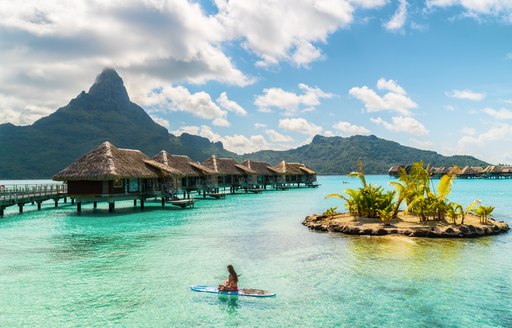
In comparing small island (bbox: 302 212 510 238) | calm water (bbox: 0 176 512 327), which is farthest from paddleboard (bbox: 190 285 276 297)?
small island (bbox: 302 212 510 238)

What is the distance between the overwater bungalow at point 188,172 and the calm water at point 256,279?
22339mm

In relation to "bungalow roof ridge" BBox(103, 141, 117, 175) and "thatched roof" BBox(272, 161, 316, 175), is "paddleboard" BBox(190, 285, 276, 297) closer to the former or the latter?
"bungalow roof ridge" BBox(103, 141, 117, 175)

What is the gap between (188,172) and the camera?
4550cm

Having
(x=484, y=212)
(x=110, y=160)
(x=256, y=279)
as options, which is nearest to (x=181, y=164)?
(x=110, y=160)

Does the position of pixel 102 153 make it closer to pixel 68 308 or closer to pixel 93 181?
pixel 93 181

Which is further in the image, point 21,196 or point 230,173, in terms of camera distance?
point 230,173

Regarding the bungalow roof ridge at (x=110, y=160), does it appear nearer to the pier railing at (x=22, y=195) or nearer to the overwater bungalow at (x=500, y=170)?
the pier railing at (x=22, y=195)

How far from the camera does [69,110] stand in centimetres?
19225

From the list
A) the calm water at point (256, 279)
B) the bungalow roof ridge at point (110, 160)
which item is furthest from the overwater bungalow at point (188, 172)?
the calm water at point (256, 279)

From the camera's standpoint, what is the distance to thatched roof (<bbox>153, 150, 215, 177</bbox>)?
142 ft

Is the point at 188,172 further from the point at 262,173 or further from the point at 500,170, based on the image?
the point at 500,170

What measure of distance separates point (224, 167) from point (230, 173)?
1.37 meters

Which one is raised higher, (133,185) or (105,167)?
(105,167)

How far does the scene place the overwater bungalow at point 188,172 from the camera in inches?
1721
